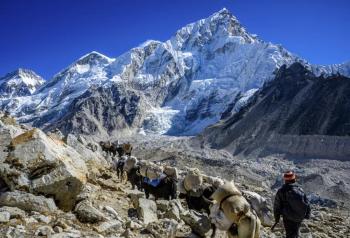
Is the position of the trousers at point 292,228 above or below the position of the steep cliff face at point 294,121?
below

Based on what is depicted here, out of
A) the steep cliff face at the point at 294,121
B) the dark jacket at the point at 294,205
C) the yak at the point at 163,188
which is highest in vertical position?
the steep cliff face at the point at 294,121

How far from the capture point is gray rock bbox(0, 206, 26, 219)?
7402mm

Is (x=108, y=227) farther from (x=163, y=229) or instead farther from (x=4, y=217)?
(x=4, y=217)

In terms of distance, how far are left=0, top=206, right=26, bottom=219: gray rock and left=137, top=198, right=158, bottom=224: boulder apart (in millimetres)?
2705

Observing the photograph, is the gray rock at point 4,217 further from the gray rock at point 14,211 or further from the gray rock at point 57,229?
the gray rock at point 57,229

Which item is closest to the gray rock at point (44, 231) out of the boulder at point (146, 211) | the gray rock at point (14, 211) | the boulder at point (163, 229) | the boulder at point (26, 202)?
the gray rock at point (14, 211)

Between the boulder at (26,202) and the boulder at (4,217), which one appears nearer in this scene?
the boulder at (4,217)

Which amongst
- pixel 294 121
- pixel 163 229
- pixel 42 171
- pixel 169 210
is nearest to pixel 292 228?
pixel 163 229

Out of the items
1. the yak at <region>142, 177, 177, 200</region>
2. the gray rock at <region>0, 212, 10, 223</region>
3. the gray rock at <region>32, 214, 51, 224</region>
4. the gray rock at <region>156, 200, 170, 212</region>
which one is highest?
the yak at <region>142, 177, 177, 200</region>

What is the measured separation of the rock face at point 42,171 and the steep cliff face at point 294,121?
7542 centimetres

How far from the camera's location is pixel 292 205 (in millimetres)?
8070

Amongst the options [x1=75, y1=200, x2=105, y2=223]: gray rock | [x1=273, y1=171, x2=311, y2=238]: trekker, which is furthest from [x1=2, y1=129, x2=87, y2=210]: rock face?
[x1=273, y1=171, x2=311, y2=238]: trekker

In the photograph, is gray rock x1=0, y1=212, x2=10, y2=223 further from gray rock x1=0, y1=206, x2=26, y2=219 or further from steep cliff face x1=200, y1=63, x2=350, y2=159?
steep cliff face x1=200, y1=63, x2=350, y2=159

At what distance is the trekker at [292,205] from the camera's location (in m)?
8.04
